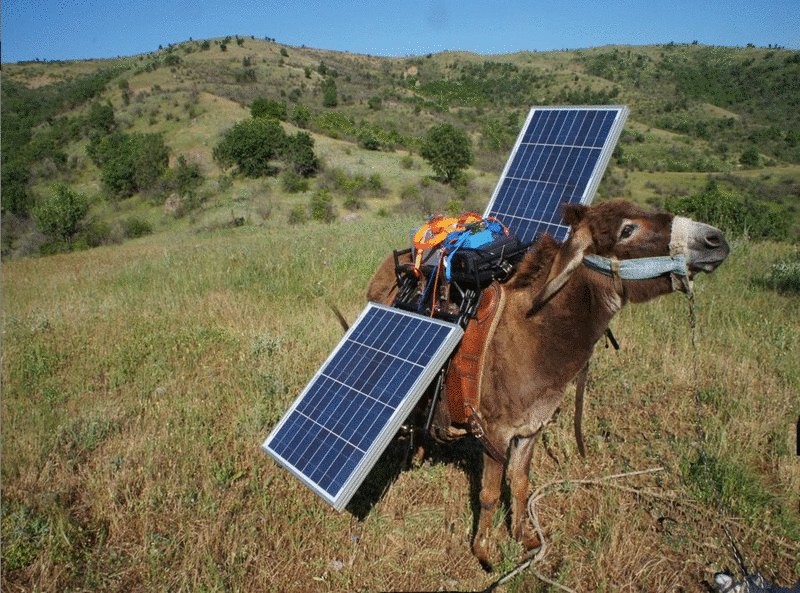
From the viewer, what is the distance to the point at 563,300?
3.41 meters

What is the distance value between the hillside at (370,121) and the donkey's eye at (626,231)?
25.3 meters

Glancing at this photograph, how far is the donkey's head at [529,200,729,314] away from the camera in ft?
9.36

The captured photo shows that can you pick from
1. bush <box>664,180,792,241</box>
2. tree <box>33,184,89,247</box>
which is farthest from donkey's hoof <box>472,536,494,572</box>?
tree <box>33,184,89,247</box>

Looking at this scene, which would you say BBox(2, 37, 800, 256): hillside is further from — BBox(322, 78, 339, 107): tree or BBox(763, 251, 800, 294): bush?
BBox(763, 251, 800, 294): bush

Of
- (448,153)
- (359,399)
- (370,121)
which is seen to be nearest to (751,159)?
(448,153)

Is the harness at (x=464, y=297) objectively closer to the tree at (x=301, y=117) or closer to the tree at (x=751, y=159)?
the tree at (x=301, y=117)

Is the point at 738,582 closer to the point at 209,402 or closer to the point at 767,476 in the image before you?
the point at 767,476

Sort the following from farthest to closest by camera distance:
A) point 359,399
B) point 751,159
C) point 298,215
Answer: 1. point 751,159
2. point 298,215
3. point 359,399

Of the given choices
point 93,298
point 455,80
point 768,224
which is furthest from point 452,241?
point 455,80

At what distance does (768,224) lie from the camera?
2131 cm

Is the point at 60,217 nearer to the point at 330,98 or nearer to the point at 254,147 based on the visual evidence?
the point at 254,147

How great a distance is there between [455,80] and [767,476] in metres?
139

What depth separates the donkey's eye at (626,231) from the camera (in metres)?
3.04

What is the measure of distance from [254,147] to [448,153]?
16.6m
